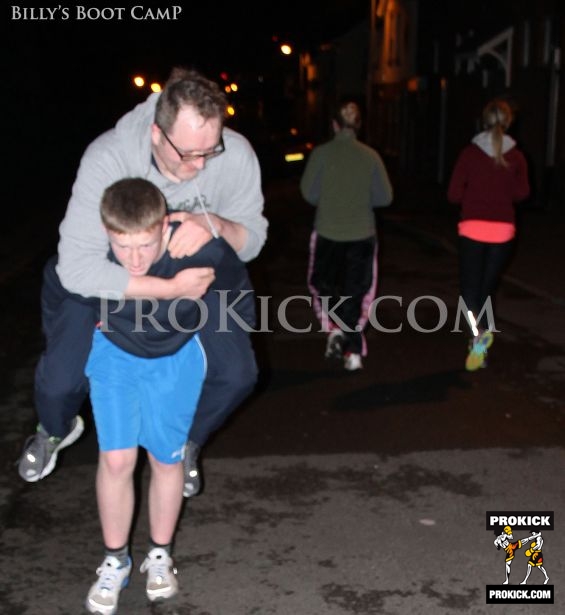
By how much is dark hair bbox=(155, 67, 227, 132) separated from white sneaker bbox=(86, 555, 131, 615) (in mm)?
1662

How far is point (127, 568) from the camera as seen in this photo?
3.85m

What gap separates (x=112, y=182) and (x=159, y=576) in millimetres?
1528

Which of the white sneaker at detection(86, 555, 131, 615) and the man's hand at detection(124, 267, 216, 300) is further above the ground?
the man's hand at detection(124, 267, 216, 300)

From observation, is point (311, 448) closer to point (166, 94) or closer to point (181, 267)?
point (181, 267)

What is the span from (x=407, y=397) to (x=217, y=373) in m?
3.34

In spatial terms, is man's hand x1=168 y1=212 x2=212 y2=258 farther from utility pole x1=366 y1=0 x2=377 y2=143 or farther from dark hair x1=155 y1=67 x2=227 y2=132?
utility pole x1=366 y1=0 x2=377 y2=143

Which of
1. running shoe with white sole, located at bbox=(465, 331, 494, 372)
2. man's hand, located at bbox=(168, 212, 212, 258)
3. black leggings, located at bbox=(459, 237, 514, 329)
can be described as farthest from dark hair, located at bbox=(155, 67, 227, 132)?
running shoe with white sole, located at bbox=(465, 331, 494, 372)

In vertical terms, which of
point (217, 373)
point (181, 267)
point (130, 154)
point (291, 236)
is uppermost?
point (130, 154)

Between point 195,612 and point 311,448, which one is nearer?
point 195,612

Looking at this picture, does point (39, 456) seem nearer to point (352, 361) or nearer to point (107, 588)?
point (107, 588)

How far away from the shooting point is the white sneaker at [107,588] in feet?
12.2

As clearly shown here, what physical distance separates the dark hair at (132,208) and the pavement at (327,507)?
4.95 ft

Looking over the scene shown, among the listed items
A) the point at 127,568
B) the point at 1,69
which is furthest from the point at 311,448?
the point at 1,69

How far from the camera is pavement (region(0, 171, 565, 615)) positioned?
394 centimetres
